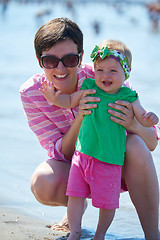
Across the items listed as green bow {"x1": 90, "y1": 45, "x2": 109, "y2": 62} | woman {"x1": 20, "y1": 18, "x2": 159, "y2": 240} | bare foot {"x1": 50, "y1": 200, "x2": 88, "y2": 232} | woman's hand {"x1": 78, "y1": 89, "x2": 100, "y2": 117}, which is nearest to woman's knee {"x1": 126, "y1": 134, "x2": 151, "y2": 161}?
woman {"x1": 20, "y1": 18, "x2": 159, "y2": 240}

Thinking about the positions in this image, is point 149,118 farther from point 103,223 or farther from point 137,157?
point 103,223

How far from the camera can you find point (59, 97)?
299cm

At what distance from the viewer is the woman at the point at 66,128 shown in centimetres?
290

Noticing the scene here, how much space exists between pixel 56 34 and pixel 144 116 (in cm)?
78

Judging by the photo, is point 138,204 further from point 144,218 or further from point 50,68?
point 50,68

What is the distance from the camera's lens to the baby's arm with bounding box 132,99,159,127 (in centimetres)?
280

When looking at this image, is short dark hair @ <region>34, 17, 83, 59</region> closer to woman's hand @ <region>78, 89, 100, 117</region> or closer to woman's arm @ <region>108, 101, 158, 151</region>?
woman's hand @ <region>78, 89, 100, 117</region>

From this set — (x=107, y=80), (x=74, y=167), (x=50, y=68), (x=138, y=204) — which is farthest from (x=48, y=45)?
(x=138, y=204)

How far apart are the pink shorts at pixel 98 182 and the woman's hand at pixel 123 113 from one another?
251 mm

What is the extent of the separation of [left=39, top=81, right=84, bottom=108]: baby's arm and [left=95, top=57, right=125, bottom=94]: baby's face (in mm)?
171

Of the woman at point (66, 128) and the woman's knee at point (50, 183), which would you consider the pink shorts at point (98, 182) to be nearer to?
the woman at point (66, 128)

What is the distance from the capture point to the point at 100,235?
280 centimetres

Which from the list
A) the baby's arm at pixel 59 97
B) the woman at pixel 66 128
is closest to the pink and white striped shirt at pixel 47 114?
the woman at pixel 66 128

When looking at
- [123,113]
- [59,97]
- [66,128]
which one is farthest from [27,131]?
[123,113]
